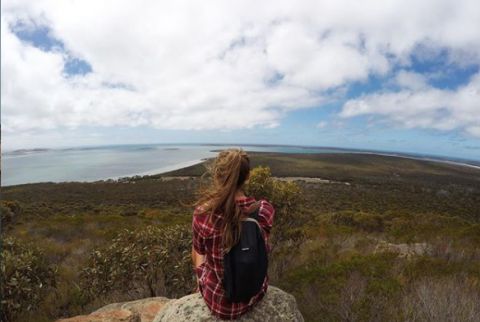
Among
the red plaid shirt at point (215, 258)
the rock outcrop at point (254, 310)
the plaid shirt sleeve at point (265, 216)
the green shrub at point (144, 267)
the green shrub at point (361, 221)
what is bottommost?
the green shrub at point (361, 221)

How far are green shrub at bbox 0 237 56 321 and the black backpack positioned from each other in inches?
159

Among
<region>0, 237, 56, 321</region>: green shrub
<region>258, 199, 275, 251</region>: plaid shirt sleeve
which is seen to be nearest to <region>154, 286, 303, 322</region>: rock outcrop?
<region>258, 199, 275, 251</region>: plaid shirt sleeve

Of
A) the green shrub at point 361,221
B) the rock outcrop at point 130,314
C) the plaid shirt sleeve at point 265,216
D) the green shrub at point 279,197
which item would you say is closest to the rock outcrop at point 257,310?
the plaid shirt sleeve at point 265,216

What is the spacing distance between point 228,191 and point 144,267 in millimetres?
4816

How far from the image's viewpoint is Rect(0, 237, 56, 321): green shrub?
17.9 ft

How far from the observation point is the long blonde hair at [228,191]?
2727mm

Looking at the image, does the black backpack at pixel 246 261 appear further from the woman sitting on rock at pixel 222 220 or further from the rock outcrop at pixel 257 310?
the rock outcrop at pixel 257 310

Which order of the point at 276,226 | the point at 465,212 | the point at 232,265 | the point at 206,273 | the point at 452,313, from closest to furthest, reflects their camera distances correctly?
the point at 232,265, the point at 206,273, the point at 452,313, the point at 276,226, the point at 465,212

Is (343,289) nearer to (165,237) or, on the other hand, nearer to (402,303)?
(402,303)

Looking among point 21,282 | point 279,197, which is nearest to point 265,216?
point 21,282

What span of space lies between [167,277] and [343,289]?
303 cm

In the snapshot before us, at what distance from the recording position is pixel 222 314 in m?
3.15

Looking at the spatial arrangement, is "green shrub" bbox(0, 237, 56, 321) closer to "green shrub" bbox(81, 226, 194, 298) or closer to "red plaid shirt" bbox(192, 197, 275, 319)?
"green shrub" bbox(81, 226, 194, 298)

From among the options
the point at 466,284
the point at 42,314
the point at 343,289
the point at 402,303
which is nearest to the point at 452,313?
the point at 402,303
